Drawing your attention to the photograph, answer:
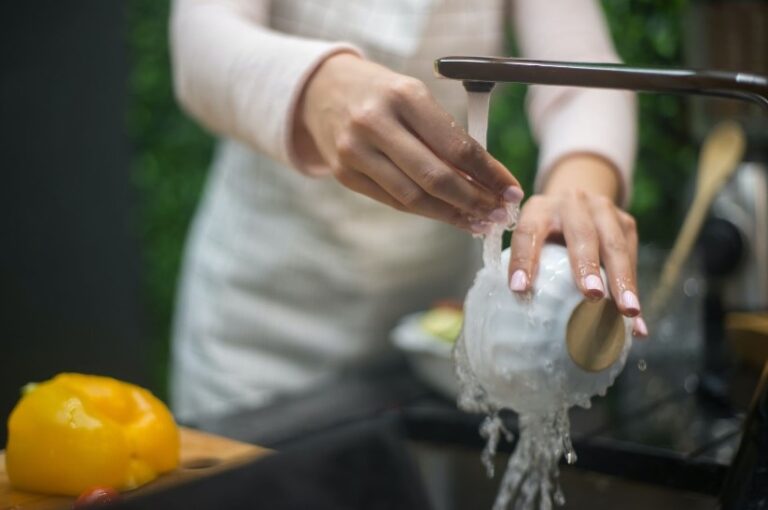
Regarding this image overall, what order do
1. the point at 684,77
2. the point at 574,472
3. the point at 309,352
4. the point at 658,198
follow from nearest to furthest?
the point at 684,77, the point at 574,472, the point at 309,352, the point at 658,198

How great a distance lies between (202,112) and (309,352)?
0.49m

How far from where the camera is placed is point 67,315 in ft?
7.43

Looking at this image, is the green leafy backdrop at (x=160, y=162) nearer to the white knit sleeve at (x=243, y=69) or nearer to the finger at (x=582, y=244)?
the white knit sleeve at (x=243, y=69)

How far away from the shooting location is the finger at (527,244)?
2.05 feet

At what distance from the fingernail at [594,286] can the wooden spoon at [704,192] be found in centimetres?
77

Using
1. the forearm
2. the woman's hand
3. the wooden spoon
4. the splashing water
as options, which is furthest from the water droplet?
the wooden spoon

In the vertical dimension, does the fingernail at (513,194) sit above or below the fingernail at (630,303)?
above

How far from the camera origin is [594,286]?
61 centimetres

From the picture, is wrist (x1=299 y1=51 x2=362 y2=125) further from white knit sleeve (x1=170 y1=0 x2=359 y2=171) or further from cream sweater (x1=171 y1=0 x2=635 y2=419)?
cream sweater (x1=171 y1=0 x2=635 y2=419)

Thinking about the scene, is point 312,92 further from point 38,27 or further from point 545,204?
point 38,27

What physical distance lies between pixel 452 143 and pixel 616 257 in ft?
0.48

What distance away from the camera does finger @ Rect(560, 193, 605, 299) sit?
0.62m

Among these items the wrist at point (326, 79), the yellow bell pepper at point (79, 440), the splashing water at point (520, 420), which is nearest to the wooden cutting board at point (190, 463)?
the yellow bell pepper at point (79, 440)

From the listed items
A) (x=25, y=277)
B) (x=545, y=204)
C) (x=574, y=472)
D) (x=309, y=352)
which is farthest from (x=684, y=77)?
(x=25, y=277)
